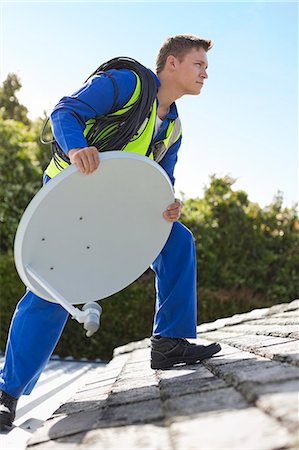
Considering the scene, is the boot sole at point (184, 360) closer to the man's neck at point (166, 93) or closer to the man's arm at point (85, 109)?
the man's arm at point (85, 109)

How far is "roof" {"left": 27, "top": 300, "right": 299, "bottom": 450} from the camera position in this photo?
1.01 metres

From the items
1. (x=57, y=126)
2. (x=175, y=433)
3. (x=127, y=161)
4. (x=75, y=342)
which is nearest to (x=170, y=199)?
(x=127, y=161)

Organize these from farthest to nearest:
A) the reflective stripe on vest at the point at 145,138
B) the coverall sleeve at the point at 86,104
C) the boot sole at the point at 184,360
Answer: the boot sole at the point at 184,360
the reflective stripe on vest at the point at 145,138
the coverall sleeve at the point at 86,104

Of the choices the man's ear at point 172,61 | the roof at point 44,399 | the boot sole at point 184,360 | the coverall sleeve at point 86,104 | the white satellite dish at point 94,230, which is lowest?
the roof at point 44,399

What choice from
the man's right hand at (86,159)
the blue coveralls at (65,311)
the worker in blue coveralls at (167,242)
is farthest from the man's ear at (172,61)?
the man's right hand at (86,159)

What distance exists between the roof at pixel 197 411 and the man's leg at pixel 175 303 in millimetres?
225

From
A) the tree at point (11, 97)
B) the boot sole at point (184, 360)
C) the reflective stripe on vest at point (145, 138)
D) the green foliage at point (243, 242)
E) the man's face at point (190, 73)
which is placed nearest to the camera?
the reflective stripe on vest at point (145, 138)

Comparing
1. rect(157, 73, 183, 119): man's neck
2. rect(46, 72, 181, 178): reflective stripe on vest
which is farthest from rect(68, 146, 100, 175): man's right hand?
rect(157, 73, 183, 119): man's neck

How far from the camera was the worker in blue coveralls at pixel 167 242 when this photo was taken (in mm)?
2070

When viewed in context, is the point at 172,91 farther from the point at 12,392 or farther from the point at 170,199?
the point at 12,392

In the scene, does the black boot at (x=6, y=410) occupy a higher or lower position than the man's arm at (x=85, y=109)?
lower

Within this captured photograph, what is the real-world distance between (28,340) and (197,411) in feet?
3.64

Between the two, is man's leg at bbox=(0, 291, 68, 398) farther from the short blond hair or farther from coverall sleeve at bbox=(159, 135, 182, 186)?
the short blond hair

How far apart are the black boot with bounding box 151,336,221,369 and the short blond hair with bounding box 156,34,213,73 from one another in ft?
3.70
